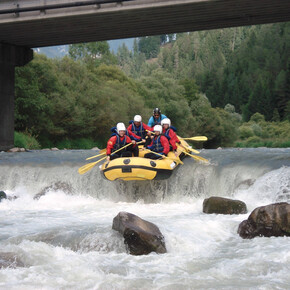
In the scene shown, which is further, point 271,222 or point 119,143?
point 119,143

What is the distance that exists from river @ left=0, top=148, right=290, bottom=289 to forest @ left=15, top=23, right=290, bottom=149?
13.7 m

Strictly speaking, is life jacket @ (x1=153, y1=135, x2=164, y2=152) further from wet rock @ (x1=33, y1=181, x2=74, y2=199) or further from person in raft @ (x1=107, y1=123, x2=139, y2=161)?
wet rock @ (x1=33, y1=181, x2=74, y2=199)

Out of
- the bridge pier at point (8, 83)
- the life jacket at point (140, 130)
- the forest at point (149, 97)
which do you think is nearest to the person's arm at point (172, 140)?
the life jacket at point (140, 130)

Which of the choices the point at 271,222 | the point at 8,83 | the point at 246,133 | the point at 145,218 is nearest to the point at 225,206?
the point at 145,218

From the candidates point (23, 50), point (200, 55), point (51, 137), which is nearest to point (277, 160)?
point (23, 50)

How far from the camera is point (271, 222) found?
8.62 m

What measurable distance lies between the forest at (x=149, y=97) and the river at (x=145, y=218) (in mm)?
13656

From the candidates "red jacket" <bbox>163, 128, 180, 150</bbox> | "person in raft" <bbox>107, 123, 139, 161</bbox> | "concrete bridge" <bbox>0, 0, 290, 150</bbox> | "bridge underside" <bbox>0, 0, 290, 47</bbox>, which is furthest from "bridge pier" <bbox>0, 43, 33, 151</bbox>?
"red jacket" <bbox>163, 128, 180, 150</bbox>

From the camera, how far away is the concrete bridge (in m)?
17.0

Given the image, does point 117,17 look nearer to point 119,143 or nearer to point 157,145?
point 119,143

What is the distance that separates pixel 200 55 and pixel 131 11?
143413mm

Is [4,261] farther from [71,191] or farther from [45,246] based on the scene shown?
[71,191]

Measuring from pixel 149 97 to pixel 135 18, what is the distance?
31.8m

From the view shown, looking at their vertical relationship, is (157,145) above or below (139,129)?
below
